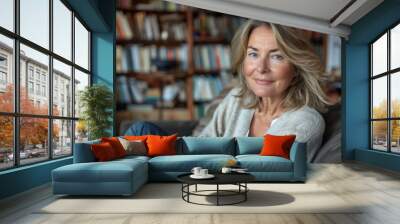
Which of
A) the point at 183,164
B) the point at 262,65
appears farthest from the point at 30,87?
the point at 262,65

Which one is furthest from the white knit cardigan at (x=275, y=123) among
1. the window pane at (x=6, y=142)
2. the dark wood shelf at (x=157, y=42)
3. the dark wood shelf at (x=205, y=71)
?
the window pane at (x=6, y=142)

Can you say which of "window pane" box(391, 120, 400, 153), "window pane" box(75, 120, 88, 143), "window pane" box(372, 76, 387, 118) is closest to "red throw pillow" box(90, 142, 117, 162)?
"window pane" box(75, 120, 88, 143)

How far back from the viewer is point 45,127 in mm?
5637

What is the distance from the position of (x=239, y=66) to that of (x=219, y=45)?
0.59m

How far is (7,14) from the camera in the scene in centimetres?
454

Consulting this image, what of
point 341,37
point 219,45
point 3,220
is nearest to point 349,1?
point 341,37

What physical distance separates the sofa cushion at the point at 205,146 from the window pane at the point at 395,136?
2979 millimetres

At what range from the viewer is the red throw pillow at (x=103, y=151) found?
5.12 meters

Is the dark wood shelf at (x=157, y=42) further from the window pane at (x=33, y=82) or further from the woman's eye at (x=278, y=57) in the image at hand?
the window pane at (x=33, y=82)

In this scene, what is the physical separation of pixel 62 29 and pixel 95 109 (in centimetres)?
154

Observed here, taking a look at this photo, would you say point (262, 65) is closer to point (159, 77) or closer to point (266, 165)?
point (159, 77)

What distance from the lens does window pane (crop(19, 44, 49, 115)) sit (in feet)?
16.4

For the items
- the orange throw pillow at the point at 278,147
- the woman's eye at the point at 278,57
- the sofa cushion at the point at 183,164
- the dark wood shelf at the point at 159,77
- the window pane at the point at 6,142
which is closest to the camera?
the window pane at the point at 6,142

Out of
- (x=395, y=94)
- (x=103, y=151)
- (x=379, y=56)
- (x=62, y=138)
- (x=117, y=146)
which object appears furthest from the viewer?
(x=379, y=56)
